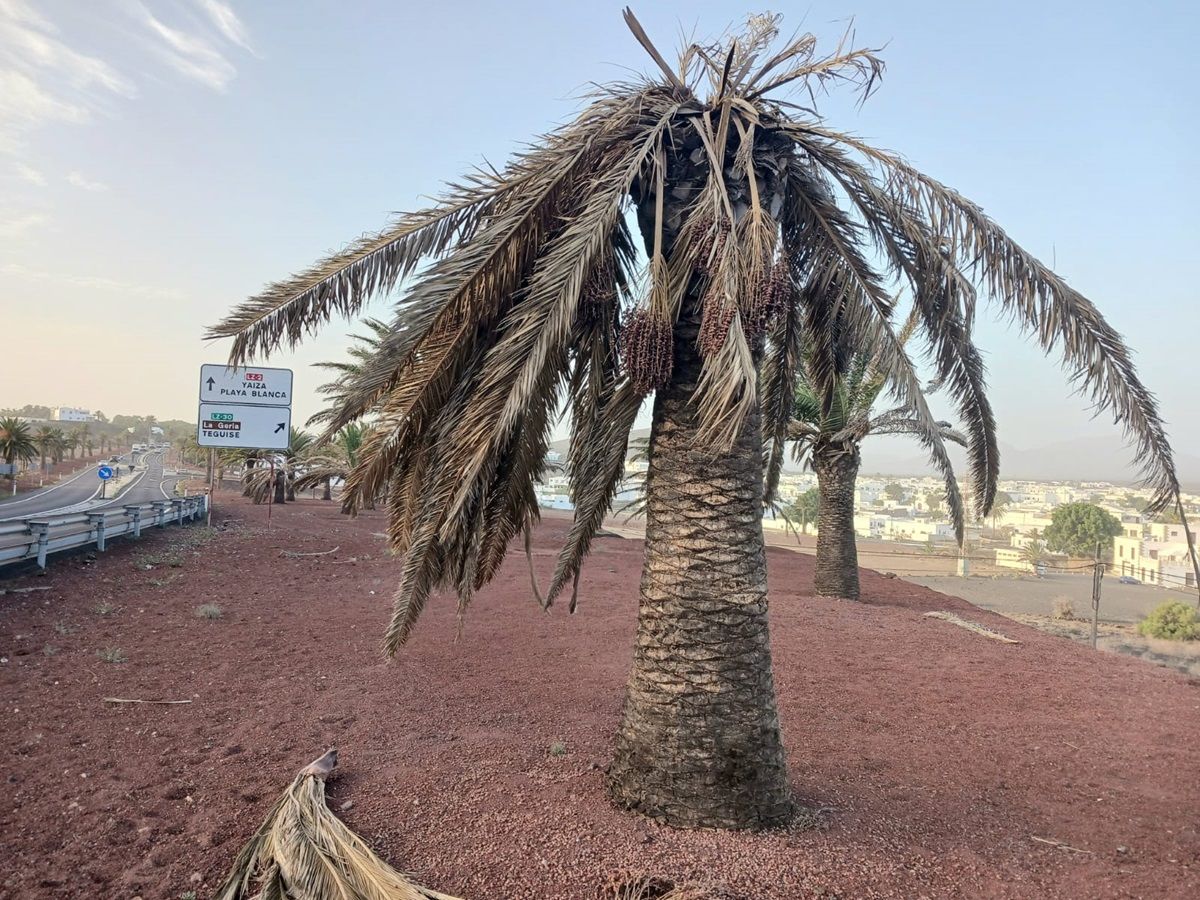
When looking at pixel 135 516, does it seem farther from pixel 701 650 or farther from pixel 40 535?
pixel 701 650

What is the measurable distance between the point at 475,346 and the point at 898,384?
2562mm

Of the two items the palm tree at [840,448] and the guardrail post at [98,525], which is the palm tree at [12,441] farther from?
the palm tree at [840,448]

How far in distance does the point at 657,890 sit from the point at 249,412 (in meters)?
18.2

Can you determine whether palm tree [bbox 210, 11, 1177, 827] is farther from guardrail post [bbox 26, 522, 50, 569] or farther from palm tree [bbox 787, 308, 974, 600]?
guardrail post [bbox 26, 522, 50, 569]

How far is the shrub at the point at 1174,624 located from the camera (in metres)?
17.1

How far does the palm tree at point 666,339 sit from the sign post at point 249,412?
1538cm

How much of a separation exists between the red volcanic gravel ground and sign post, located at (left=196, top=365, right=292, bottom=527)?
27.5ft

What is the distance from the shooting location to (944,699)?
708 centimetres

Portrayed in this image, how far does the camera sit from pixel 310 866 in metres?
3.24

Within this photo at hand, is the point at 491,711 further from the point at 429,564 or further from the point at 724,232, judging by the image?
the point at 724,232

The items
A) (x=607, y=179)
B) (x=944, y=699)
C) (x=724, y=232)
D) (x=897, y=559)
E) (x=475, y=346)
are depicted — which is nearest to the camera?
(x=724, y=232)

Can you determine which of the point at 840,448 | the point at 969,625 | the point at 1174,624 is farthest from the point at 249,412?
the point at 1174,624

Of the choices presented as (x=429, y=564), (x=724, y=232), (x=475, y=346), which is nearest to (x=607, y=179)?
(x=724, y=232)

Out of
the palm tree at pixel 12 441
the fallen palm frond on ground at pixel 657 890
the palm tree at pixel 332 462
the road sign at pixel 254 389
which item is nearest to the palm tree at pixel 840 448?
the fallen palm frond on ground at pixel 657 890
